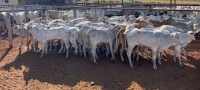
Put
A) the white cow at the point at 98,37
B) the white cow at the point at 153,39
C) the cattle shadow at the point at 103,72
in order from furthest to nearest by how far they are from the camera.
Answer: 1. the white cow at the point at 98,37
2. the white cow at the point at 153,39
3. the cattle shadow at the point at 103,72

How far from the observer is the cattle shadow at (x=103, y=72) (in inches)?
332

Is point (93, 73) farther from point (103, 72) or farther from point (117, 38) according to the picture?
point (117, 38)

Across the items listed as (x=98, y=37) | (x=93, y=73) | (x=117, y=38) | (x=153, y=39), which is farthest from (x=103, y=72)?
(x=153, y=39)

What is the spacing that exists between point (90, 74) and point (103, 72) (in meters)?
0.47

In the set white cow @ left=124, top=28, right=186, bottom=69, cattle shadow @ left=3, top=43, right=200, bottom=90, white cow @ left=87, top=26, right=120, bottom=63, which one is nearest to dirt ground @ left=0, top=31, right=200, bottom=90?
cattle shadow @ left=3, top=43, right=200, bottom=90

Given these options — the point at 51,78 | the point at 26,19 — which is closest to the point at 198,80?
the point at 51,78

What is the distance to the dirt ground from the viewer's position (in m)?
8.23

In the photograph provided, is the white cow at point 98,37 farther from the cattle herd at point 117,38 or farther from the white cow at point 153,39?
the white cow at point 153,39

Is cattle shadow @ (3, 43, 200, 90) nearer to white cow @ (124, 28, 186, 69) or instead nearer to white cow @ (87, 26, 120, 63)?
white cow @ (87, 26, 120, 63)

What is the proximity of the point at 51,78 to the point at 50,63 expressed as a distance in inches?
56.3

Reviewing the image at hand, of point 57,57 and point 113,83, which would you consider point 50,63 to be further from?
point 113,83

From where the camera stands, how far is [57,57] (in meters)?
10.9

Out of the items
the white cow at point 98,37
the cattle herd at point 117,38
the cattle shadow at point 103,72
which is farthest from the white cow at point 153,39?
the white cow at point 98,37

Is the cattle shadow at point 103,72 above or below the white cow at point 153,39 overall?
below
